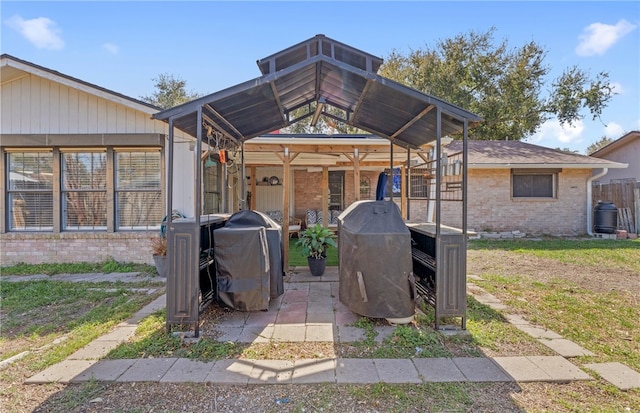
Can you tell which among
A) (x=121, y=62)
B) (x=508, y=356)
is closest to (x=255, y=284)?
(x=508, y=356)

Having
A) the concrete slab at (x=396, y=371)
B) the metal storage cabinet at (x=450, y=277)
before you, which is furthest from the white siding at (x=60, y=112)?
the concrete slab at (x=396, y=371)

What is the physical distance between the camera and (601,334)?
11.6ft

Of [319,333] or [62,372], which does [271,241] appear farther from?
[62,372]

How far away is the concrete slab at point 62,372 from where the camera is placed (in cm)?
266

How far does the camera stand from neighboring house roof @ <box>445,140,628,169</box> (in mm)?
10953

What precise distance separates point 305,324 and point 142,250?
4.51 meters

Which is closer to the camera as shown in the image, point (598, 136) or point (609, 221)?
point (609, 221)

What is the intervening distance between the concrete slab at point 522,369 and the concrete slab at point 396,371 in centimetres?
79

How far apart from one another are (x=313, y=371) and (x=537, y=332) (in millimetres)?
2562

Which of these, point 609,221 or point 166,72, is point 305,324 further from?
point 166,72

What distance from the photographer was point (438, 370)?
2773mm

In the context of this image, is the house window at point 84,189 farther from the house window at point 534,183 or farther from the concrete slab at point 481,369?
the house window at point 534,183

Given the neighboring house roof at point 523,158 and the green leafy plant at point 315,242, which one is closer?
the green leafy plant at point 315,242

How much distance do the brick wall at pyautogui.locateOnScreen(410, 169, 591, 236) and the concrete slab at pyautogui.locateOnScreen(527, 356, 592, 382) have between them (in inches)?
341
